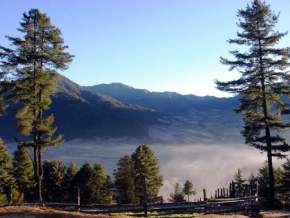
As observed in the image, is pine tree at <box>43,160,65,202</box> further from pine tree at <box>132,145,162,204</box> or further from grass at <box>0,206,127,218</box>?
grass at <box>0,206,127,218</box>

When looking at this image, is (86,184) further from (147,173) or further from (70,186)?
(147,173)

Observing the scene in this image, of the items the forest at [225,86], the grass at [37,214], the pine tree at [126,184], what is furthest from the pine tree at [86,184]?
the grass at [37,214]

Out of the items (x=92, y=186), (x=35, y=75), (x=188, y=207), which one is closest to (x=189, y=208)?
(x=188, y=207)

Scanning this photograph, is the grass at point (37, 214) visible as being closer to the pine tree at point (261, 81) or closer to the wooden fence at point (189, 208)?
the wooden fence at point (189, 208)

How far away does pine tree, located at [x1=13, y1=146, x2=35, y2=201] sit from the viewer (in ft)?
248

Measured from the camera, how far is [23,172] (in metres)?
76.0

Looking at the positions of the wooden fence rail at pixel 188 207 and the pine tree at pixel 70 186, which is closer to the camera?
the wooden fence rail at pixel 188 207

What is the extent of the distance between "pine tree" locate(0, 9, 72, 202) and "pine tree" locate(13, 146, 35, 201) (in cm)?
3191

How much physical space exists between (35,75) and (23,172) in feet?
115

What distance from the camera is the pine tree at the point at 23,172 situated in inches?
2980

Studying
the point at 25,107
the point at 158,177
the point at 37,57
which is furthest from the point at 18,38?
the point at 158,177

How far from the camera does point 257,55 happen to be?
150 feet

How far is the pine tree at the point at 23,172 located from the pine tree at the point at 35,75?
105 ft

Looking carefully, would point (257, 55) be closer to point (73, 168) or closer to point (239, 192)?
point (239, 192)
